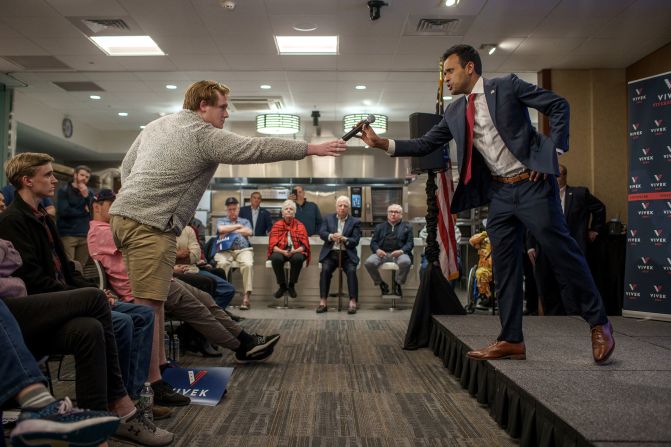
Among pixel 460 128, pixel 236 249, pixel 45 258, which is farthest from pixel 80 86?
pixel 460 128

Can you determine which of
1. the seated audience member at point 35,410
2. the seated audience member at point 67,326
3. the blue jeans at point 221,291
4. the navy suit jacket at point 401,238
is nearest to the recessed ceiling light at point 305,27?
the navy suit jacket at point 401,238

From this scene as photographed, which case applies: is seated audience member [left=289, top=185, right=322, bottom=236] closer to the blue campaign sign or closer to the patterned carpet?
the patterned carpet

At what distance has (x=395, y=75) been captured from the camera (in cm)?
723

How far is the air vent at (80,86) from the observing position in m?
7.63

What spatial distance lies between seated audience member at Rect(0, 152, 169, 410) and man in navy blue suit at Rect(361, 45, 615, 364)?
1.53m

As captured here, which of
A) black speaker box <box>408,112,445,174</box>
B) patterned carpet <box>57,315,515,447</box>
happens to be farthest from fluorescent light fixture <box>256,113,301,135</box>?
patterned carpet <box>57,315,515,447</box>

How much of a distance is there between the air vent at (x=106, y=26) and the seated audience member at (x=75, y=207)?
1555 mm

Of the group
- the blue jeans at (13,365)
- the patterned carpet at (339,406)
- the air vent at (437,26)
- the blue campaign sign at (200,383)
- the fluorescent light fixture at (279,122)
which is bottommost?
the patterned carpet at (339,406)

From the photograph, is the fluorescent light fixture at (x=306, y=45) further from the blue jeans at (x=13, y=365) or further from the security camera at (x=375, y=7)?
the blue jeans at (x=13, y=365)

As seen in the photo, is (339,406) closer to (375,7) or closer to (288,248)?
(375,7)

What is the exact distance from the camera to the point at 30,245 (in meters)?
2.08

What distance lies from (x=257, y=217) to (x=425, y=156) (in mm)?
4246

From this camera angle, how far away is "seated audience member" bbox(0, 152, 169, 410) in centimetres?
206

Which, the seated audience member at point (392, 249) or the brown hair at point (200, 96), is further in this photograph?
the seated audience member at point (392, 249)
